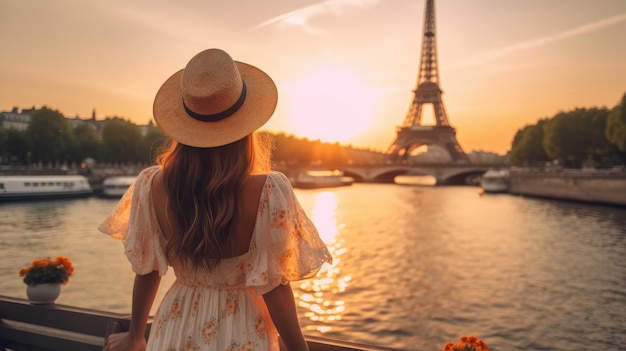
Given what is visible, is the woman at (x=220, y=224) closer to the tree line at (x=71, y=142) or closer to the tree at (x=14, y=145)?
the tree line at (x=71, y=142)

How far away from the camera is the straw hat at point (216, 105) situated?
1517mm

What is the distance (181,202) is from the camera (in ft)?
5.12

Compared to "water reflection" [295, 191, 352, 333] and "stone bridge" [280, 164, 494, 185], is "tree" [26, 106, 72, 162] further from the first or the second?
"water reflection" [295, 191, 352, 333]

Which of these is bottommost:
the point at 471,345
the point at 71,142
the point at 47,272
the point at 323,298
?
the point at 323,298

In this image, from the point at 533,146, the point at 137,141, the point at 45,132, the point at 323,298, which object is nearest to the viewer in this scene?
the point at 323,298

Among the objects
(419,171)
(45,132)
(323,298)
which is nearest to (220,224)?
(323,298)

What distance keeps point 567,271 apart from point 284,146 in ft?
230

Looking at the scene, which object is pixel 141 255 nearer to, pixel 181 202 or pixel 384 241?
pixel 181 202

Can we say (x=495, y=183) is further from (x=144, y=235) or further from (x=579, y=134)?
(x=144, y=235)

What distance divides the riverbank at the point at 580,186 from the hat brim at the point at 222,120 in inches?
1327

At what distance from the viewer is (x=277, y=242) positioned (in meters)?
1.57

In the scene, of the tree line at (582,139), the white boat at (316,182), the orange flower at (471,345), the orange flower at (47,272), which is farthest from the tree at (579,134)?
the orange flower at (471,345)

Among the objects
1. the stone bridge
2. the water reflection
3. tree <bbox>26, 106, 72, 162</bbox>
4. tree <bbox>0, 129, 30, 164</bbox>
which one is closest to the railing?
the water reflection

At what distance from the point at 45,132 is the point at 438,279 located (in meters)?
39.2
